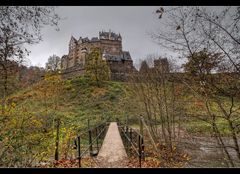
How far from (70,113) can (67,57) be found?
3827cm

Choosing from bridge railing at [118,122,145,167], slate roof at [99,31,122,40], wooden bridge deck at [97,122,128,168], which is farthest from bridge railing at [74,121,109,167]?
slate roof at [99,31,122,40]

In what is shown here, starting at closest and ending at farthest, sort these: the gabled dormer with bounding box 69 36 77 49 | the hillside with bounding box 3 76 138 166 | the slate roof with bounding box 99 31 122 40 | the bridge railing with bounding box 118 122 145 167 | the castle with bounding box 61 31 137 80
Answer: the bridge railing with bounding box 118 122 145 167 < the hillside with bounding box 3 76 138 166 < the castle with bounding box 61 31 137 80 < the gabled dormer with bounding box 69 36 77 49 < the slate roof with bounding box 99 31 122 40

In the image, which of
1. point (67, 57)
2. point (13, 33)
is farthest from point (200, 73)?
point (67, 57)

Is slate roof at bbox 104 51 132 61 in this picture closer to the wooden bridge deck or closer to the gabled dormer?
the gabled dormer

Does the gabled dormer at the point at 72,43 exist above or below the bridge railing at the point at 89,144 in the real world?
above

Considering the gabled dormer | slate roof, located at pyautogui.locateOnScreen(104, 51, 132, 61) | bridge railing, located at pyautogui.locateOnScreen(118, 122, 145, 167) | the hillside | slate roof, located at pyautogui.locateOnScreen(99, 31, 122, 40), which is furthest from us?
slate roof, located at pyautogui.locateOnScreen(99, 31, 122, 40)

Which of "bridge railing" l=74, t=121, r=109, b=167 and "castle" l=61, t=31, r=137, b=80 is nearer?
"bridge railing" l=74, t=121, r=109, b=167

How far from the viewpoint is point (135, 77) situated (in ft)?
44.3

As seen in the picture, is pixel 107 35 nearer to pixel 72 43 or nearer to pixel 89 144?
pixel 72 43

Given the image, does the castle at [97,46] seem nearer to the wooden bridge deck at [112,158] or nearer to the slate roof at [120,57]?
the slate roof at [120,57]

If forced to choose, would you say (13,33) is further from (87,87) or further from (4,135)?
(87,87)

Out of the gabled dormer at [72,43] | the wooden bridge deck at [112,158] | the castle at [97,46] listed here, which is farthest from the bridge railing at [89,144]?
the gabled dormer at [72,43]

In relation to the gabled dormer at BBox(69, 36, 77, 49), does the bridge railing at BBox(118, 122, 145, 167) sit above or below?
below
